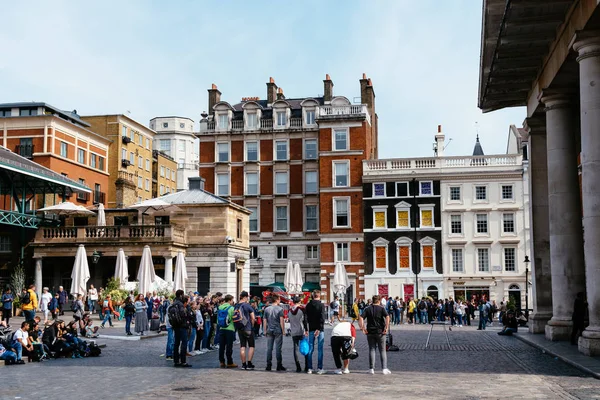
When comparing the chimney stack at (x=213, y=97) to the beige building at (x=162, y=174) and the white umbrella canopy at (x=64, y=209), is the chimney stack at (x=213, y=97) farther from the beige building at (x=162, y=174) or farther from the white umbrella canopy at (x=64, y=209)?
the white umbrella canopy at (x=64, y=209)

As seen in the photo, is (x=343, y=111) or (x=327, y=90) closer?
(x=343, y=111)

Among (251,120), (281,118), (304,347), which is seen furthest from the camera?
(251,120)

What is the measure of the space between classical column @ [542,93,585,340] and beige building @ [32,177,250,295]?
2569 centimetres

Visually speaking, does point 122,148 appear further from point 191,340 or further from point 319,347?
point 319,347

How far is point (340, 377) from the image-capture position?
595 inches

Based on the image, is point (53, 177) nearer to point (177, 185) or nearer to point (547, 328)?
point (547, 328)

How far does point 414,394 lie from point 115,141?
2557 inches

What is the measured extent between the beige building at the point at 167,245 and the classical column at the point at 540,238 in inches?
891

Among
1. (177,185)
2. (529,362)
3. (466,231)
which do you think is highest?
(177,185)

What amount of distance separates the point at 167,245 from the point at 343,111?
26947 mm

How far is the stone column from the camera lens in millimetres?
17516

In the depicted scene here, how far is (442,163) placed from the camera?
61250 mm

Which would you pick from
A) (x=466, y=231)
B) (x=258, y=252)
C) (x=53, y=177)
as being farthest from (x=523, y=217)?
(x=53, y=177)

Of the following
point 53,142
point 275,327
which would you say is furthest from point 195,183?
point 275,327
